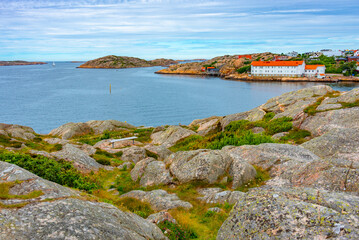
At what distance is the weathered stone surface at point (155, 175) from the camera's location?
17189 millimetres

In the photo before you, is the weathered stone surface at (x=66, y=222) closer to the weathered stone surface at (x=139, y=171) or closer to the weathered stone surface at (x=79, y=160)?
the weathered stone surface at (x=139, y=171)

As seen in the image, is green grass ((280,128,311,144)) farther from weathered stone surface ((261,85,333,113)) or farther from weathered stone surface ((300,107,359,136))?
weathered stone surface ((261,85,333,113))

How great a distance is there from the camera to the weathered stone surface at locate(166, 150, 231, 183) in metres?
15.6

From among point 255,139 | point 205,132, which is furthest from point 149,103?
point 255,139

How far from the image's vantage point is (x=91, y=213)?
6.36 meters

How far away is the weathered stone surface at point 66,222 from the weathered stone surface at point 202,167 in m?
8.83

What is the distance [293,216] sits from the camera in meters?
6.23

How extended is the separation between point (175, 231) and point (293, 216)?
15.6 feet

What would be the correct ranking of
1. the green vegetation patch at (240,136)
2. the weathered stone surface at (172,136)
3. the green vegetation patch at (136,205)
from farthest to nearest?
1. the weathered stone surface at (172,136)
2. the green vegetation patch at (240,136)
3. the green vegetation patch at (136,205)

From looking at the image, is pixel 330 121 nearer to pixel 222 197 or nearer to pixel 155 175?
pixel 222 197

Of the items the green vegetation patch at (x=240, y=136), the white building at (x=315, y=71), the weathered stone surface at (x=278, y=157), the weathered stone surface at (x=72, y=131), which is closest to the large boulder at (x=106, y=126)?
the weathered stone surface at (x=72, y=131)

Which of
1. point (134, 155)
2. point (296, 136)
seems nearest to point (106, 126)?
point (134, 155)

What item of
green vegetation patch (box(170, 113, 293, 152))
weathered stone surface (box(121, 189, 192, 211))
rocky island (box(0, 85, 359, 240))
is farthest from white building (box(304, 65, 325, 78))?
weathered stone surface (box(121, 189, 192, 211))

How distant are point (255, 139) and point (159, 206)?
13375 mm
